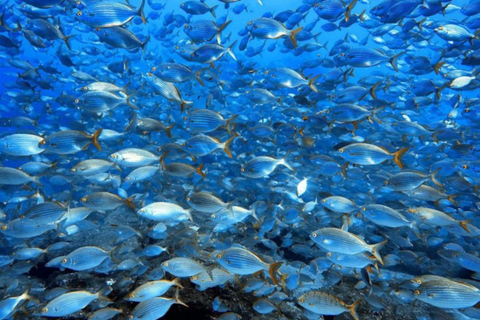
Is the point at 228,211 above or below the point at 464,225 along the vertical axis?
above

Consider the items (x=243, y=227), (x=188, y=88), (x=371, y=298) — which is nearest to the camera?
(x=371, y=298)

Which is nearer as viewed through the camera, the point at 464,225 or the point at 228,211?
the point at 228,211

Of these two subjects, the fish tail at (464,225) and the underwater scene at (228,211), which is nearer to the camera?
the underwater scene at (228,211)

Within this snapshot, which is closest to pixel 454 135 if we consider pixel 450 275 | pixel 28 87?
pixel 450 275

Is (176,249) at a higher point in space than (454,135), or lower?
lower

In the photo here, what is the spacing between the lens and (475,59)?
5.39m

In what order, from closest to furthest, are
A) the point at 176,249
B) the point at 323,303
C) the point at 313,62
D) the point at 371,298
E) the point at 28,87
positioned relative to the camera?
the point at 323,303
the point at 371,298
the point at 176,249
the point at 28,87
the point at 313,62

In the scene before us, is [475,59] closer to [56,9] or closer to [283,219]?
[283,219]

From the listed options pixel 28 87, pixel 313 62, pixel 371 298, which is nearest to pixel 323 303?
pixel 371 298

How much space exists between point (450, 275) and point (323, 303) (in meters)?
5.36

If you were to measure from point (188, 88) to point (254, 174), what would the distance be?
6.19m

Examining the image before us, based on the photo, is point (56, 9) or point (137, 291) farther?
point (56, 9)

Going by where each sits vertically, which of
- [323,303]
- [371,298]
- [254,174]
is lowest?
[371,298]

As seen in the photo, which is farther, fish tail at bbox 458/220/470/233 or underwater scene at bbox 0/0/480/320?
fish tail at bbox 458/220/470/233
